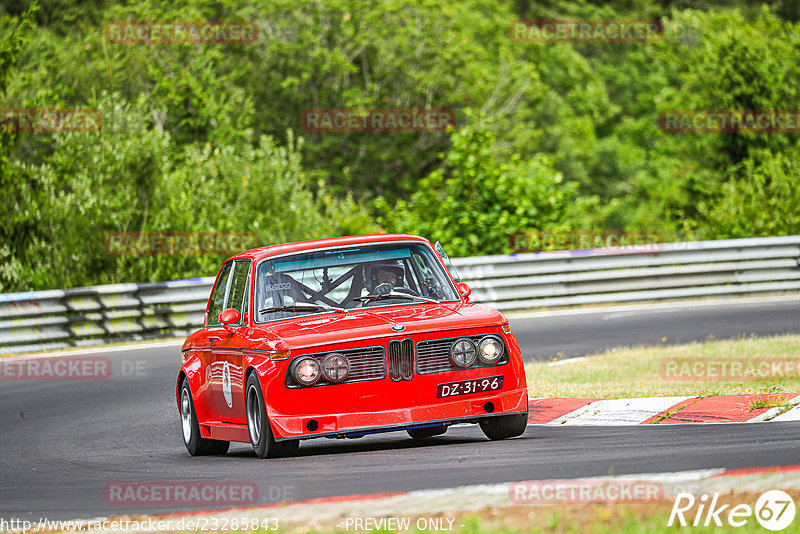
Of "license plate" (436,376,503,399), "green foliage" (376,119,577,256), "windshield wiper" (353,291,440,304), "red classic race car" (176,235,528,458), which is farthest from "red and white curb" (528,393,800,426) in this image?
"green foliage" (376,119,577,256)

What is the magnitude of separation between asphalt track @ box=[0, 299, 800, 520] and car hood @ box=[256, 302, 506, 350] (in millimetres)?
811

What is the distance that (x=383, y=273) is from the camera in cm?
937

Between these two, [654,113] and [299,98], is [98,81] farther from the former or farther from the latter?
[654,113]

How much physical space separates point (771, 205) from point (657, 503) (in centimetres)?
2211

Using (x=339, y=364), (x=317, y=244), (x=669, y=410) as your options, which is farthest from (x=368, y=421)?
(x=669, y=410)

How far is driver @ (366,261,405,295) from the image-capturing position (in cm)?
925

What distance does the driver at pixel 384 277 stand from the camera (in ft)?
30.3

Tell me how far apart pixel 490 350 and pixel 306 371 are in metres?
1.29

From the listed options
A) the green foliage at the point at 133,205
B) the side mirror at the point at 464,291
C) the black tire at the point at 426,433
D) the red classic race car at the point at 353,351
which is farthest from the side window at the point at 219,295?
the green foliage at the point at 133,205

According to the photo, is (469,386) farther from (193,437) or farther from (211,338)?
(193,437)

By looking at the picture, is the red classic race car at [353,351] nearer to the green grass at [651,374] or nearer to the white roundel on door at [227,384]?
the white roundel on door at [227,384]

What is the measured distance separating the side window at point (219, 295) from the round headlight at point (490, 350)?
101 inches

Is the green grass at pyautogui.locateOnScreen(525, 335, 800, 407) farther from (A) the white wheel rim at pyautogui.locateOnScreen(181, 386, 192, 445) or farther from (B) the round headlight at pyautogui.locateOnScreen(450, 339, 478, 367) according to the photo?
(A) the white wheel rim at pyautogui.locateOnScreen(181, 386, 192, 445)

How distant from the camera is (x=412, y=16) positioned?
147ft
